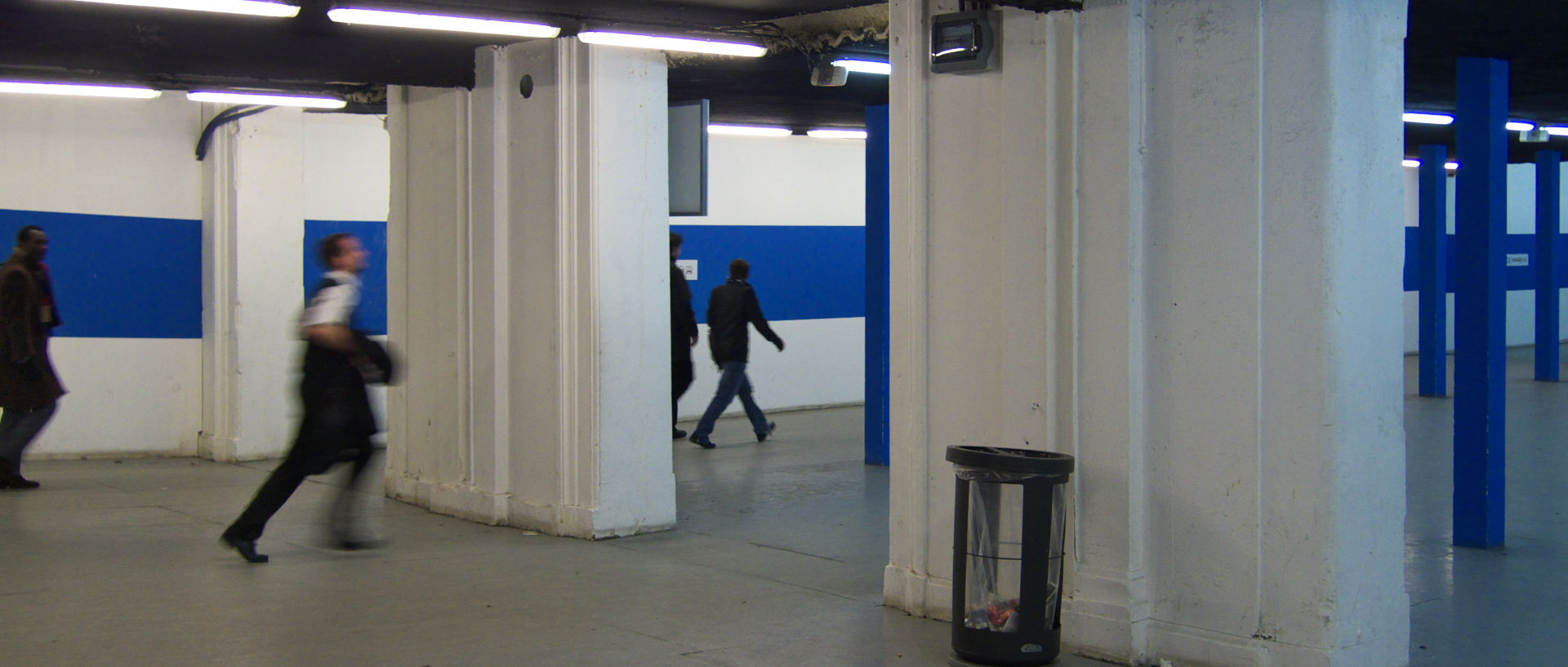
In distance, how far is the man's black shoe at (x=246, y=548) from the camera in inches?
273

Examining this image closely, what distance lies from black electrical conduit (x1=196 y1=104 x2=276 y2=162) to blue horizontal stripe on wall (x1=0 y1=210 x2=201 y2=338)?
64 cm

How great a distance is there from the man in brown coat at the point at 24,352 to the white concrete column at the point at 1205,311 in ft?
23.1

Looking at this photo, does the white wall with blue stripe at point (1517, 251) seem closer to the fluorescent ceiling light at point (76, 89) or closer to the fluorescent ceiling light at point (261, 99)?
the fluorescent ceiling light at point (261, 99)

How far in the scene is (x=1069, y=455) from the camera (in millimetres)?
5281

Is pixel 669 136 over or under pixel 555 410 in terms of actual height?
over

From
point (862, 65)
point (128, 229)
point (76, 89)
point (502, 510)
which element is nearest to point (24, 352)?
point (76, 89)

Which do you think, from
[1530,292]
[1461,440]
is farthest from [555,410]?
[1530,292]

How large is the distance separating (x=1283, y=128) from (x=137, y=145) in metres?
9.94

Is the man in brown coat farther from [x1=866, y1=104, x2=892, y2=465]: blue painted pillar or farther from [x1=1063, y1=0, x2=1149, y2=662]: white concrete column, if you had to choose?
[x1=1063, y1=0, x2=1149, y2=662]: white concrete column

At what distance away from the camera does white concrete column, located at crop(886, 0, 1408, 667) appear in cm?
473

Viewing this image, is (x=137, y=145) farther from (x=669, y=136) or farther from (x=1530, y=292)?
(x=1530, y=292)

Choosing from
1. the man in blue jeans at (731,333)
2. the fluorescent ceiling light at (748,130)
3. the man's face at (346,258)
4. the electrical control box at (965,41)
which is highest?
the fluorescent ceiling light at (748,130)

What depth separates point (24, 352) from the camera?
30.7 feet

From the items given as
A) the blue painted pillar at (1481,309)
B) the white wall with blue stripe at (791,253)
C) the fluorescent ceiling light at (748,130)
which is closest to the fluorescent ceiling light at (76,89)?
the fluorescent ceiling light at (748,130)
